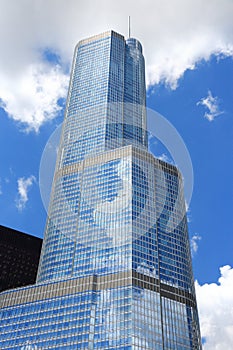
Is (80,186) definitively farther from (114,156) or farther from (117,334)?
(117,334)

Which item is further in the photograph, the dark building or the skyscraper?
the dark building

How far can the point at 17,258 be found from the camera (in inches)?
7052

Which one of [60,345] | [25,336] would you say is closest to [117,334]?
[60,345]

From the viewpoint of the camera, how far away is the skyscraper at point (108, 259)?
103500 millimetres

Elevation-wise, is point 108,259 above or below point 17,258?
below

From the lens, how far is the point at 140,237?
12062cm

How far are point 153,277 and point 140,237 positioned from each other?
1237 centimetres

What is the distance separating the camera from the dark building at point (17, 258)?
173000mm

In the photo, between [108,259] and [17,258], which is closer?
[108,259]

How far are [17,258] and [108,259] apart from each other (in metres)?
74.4

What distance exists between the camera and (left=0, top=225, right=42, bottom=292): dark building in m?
173

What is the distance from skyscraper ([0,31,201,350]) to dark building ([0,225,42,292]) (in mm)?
40328

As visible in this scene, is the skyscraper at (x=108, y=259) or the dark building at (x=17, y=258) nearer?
the skyscraper at (x=108, y=259)

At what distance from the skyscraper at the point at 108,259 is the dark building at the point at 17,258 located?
4033cm
